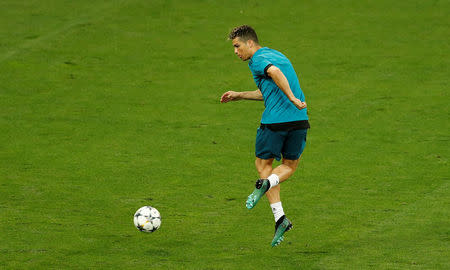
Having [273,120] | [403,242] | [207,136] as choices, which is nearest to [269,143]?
[273,120]

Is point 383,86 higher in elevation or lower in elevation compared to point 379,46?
lower

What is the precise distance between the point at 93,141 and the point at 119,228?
365 centimetres

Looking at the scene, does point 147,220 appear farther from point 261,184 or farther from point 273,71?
point 273,71

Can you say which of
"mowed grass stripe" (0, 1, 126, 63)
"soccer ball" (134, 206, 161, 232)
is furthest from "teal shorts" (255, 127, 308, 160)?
"mowed grass stripe" (0, 1, 126, 63)

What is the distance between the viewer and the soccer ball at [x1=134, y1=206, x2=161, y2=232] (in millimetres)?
8719

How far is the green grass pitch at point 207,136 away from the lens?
8.56m

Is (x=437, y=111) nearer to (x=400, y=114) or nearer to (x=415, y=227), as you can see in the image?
(x=400, y=114)

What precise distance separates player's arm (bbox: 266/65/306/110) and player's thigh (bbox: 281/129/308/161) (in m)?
0.51

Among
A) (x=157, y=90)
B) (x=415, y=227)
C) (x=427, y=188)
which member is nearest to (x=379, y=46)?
(x=157, y=90)

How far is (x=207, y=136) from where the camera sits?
12.8 metres

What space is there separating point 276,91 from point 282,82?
34cm

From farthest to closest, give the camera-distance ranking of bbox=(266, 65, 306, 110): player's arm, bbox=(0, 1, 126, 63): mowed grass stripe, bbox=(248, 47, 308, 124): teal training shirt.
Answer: bbox=(0, 1, 126, 63): mowed grass stripe, bbox=(248, 47, 308, 124): teal training shirt, bbox=(266, 65, 306, 110): player's arm

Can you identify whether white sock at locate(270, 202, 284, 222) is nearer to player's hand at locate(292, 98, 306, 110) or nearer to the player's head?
player's hand at locate(292, 98, 306, 110)

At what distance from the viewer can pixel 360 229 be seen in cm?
897
